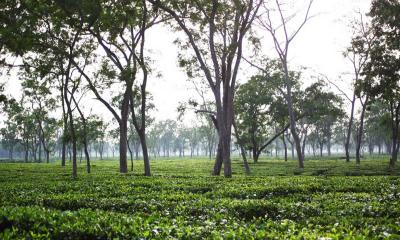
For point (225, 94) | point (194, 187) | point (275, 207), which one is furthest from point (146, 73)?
point (275, 207)

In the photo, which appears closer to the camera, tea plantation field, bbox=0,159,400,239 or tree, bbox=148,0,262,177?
tea plantation field, bbox=0,159,400,239

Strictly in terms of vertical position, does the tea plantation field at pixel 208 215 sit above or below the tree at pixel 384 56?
below

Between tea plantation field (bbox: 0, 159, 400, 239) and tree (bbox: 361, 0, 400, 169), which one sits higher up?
tree (bbox: 361, 0, 400, 169)

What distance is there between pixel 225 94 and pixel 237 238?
19694 mm

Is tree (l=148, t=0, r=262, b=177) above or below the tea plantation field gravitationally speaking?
above

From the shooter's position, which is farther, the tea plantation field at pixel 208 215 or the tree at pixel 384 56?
the tree at pixel 384 56

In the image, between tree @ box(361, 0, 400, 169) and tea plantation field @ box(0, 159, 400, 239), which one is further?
tree @ box(361, 0, 400, 169)

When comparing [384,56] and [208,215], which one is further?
[384,56]

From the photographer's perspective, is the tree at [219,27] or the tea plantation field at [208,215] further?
the tree at [219,27]

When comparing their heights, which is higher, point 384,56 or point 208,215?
point 384,56

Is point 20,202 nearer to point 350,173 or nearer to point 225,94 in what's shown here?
→ point 225,94

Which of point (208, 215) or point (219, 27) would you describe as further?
point (219, 27)

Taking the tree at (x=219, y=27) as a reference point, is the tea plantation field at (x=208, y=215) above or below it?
below

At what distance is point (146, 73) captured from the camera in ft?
92.3
